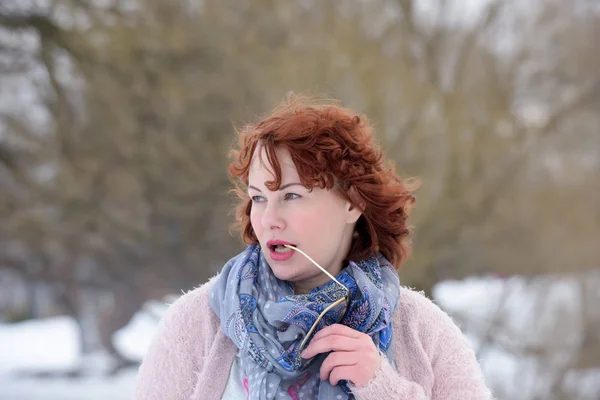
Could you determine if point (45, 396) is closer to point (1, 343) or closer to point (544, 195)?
point (1, 343)

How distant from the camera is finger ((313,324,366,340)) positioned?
0.86 meters

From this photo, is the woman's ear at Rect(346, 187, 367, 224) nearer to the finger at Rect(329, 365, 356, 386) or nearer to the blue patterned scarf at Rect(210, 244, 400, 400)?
the blue patterned scarf at Rect(210, 244, 400, 400)

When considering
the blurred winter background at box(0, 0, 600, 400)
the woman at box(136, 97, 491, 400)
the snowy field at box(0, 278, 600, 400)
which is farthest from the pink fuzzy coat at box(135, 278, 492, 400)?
the snowy field at box(0, 278, 600, 400)

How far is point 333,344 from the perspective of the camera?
857 millimetres

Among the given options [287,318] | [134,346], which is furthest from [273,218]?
[134,346]

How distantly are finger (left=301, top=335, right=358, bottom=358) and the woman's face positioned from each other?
Result: 0.34 feet

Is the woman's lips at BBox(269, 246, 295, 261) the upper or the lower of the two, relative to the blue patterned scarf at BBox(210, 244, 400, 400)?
upper

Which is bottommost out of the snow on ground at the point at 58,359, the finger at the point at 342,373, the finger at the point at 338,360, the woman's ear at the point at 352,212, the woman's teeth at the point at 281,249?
the finger at the point at 342,373

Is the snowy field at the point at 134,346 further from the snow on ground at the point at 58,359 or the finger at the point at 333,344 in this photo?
the finger at the point at 333,344

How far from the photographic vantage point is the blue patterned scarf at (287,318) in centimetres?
88

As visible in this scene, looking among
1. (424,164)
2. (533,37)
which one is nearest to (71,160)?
(424,164)

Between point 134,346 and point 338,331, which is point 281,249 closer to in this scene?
point 338,331

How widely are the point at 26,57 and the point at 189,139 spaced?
834mm

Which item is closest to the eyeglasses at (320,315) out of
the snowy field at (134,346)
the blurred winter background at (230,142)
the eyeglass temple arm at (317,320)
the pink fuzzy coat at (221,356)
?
the eyeglass temple arm at (317,320)
